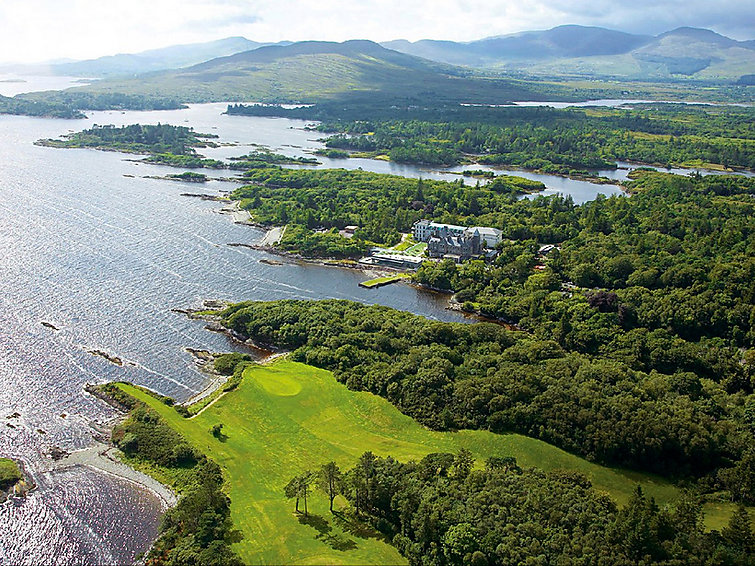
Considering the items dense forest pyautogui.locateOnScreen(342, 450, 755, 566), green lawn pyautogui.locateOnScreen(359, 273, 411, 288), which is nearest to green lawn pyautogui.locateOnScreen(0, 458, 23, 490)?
dense forest pyautogui.locateOnScreen(342, 450, 755, 566)

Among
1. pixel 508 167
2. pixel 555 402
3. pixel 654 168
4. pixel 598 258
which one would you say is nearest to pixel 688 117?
pixel 654 168

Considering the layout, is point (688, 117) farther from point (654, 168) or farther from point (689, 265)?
point (689, 265)

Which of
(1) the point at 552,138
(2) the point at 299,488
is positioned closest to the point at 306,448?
(2) the point at 299,488

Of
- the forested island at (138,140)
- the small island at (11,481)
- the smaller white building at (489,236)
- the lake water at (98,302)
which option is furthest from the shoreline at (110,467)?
the forested island at (138,140)

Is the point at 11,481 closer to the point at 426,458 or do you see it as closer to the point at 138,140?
the point at 426,458

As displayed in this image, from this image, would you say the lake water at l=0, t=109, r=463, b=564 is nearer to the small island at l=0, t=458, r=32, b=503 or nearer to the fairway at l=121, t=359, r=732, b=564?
the small island at l=0, t=458, r=32, b=503

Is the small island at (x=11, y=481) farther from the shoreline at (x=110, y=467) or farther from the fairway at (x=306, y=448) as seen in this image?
the fairway at (x=306, y=448)
